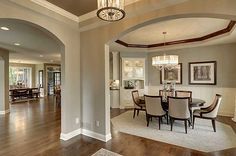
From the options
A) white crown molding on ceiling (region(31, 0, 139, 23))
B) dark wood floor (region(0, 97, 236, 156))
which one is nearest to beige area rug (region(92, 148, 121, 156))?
dark wood floor (region(0, 97, 236, 156))

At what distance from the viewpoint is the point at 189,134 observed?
3.65 meters

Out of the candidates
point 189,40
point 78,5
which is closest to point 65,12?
point 78,5

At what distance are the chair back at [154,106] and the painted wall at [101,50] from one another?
1382mm

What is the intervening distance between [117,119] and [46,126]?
2.23 metres

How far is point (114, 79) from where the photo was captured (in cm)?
712

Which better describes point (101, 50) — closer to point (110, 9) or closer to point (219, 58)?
point (110, 9)

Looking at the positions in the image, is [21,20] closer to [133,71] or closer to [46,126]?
[46,126]

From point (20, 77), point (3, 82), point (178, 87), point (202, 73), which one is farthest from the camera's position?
point (20, 77)

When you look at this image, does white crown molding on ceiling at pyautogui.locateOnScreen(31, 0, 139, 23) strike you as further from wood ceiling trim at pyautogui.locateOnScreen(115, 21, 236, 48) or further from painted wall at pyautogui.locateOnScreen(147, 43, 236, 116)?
painted wall at pyautogui.locateOnScreen(147, 43, 236, 116)

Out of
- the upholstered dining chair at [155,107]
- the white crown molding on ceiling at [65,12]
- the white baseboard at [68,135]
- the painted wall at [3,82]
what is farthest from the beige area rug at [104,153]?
the painted wall at [3,82]

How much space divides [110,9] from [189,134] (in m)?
3.50

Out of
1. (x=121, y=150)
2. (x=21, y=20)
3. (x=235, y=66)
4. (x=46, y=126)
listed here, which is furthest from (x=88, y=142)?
(x=235, y=66)

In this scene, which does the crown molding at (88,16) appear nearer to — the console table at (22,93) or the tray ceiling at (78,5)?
the tray ceiling at (78,5)

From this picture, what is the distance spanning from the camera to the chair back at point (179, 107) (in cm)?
361
